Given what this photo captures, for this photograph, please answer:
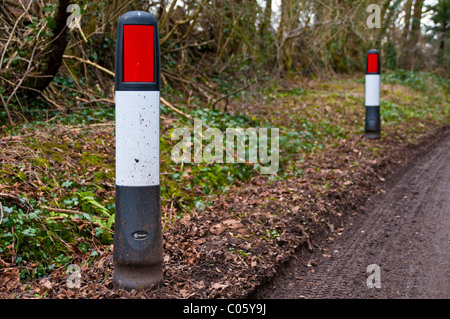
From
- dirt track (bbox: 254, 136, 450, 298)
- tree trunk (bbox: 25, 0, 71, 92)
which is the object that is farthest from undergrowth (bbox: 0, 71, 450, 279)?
dirt track (bbox: 254, 136, 450, 298)

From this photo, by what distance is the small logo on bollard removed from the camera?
239cm

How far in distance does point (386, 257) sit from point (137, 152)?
2.00m

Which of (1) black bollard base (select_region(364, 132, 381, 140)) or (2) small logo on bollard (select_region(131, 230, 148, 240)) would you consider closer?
(2) small logo on bollard (select_region(131, 230, 148, 240))

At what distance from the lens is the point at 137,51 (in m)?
2.30

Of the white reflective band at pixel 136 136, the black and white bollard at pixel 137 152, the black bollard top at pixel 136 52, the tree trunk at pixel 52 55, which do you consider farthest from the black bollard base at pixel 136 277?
the tree trunk at pixel 52 55

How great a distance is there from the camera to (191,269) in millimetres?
2822

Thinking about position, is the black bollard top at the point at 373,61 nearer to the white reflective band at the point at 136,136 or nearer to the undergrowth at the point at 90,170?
the undergrowth at the point at 90,170

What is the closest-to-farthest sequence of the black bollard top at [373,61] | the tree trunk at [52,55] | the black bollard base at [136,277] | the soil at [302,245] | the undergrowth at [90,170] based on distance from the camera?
the black bollard base at [136,277] < the soil at [302,245] < the undergrowth at [90,170] < the tree trunk at [52,55] < the black bollard top at [373,61]

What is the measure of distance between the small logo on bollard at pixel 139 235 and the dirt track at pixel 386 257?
83 centimetres

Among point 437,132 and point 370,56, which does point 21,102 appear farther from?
point 437,132

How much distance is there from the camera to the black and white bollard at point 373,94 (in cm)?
718

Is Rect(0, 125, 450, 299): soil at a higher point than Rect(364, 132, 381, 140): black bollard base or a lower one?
lower

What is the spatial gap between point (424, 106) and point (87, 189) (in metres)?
10.3

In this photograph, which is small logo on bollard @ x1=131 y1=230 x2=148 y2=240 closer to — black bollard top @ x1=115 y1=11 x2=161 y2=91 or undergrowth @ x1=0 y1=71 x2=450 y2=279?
black bollard top @ x1=115 y1=11 x2=161 y2=91
